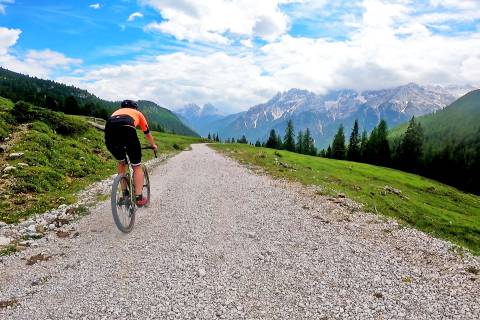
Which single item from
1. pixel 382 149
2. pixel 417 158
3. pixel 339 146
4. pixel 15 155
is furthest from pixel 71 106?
pixel 15 155

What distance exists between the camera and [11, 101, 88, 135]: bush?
28.1 meters

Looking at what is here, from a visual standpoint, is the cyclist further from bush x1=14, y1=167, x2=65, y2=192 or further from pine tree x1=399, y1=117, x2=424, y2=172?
pine tree x1=399, y1=117, x2=424, y2=172

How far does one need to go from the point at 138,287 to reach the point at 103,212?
23.5ft

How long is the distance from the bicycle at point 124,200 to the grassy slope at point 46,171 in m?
4.61

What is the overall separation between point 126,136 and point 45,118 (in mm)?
22759

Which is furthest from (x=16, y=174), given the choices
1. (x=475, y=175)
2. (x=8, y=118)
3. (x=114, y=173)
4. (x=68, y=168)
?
(x=475, y=175)

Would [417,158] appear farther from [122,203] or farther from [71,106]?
[71,106]

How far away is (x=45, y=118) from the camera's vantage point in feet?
98.2

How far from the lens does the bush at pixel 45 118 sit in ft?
92.1

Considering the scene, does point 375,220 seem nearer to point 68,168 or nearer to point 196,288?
point 196,288

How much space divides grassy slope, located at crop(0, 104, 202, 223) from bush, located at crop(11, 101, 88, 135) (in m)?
1.03

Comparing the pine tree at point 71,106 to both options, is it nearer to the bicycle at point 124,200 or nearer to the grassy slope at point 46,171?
the grassy slope at point 46,171

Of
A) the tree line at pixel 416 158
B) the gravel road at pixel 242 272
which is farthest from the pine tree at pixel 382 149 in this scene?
the gravel road at pixel 242 272

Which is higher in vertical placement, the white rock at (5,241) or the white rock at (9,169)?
the white rock at (9,169)
